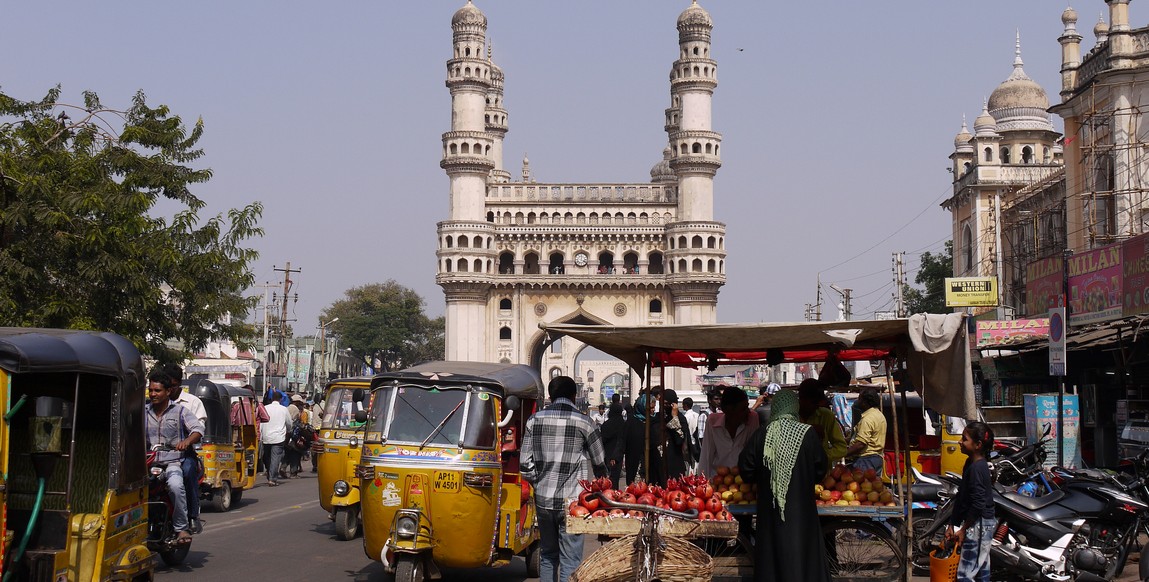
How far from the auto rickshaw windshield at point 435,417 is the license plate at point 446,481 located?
0.26m

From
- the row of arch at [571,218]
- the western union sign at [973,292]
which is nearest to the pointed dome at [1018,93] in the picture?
the western union sign at [973,292]

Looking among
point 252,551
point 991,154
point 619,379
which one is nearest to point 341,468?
point 252,551

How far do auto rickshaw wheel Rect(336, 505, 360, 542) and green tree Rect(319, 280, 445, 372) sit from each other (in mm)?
76111

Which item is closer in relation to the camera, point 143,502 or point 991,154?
point 143,502

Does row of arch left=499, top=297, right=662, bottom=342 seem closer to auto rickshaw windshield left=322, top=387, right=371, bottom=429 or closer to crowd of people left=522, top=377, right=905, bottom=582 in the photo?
auto rickshaw windshield left=322, top=387, right=371, bottom=429

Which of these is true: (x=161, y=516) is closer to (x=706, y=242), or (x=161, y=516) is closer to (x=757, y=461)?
(x=757, y=461)

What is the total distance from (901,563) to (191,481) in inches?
216

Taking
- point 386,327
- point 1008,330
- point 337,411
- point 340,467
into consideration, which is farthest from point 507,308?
point 340,467

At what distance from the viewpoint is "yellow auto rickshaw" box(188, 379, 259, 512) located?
48.2 ft

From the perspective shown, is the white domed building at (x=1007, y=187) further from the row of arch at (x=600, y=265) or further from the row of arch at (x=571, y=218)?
the row of arch at (x=571, y=218)

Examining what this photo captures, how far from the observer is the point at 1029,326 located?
76.3ft

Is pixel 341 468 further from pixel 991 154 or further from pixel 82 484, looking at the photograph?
pixel 991 154

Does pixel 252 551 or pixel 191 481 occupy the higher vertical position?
pixel 191 481

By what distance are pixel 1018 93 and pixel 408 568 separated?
4698 centimetres
